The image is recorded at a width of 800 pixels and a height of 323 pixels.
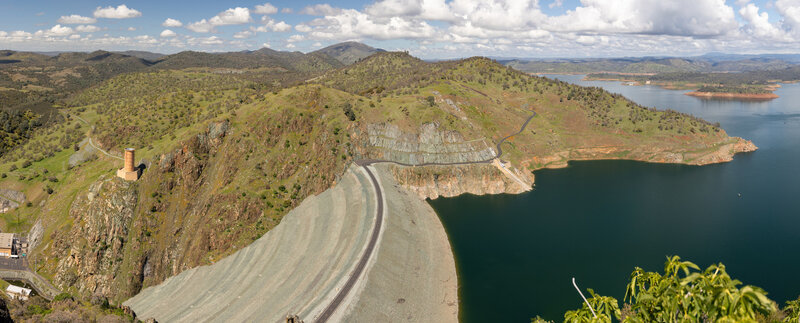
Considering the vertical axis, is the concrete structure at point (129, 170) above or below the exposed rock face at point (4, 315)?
above

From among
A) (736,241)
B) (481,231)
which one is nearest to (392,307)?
(481,231)

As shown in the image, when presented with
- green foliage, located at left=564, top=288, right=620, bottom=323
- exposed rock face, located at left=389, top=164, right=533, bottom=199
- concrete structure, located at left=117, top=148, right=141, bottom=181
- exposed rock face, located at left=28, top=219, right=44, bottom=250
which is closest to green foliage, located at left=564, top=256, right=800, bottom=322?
green foliage, located at left=564, top=288, right=620, bottom=323

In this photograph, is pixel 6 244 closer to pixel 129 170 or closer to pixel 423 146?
pixel 129 170

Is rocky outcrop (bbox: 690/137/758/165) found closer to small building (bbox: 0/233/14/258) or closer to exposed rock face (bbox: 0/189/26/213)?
small building (bbox: 0/233/14/258)

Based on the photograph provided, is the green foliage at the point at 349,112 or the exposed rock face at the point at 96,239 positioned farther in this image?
the green foliage at the point at 349,112

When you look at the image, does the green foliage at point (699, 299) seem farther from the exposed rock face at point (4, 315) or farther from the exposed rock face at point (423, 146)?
the exposed rock face at point (423, 146)

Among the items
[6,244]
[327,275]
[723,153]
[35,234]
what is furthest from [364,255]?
[723,153]

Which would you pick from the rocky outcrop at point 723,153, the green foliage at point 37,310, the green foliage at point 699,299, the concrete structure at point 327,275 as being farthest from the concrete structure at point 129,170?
the rocky outcrop at point 723,153
